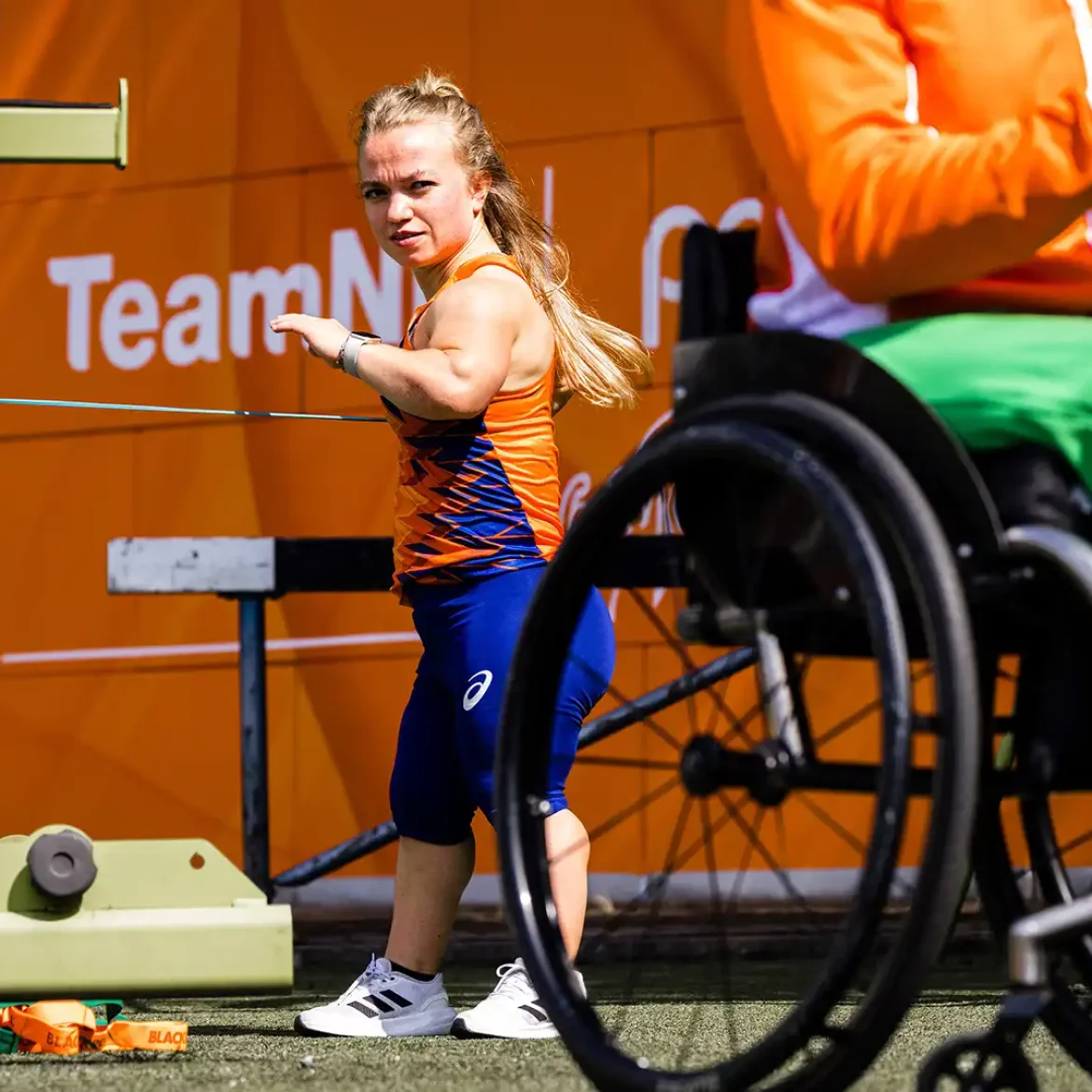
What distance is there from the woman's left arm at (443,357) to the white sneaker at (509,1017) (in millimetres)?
608

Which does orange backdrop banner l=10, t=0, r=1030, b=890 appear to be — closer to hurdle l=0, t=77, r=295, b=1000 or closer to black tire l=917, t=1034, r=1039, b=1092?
hurdle l=0, t=77, r=295, b=1000

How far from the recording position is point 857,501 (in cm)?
143

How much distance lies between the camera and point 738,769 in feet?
4.93

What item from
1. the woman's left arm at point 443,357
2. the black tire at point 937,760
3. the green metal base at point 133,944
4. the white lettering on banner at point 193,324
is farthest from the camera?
the white lettering on banner at point 193,324

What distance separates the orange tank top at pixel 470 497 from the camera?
2.40 m

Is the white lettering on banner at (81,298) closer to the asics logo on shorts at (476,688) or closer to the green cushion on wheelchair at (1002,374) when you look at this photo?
the asics logo on shorts at (476,688)

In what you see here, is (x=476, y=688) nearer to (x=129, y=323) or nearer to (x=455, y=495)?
(x=455, y=495)

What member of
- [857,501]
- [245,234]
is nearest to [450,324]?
[857,501]

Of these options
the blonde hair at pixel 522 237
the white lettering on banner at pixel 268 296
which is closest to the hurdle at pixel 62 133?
the blonde hair at pixel 522 237

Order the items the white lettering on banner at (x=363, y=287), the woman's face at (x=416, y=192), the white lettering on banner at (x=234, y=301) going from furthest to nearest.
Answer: the white lettering on banner at (x=363, y=287) < the white lettering on banner at (x=234, y=301) < the woman's face at (x=416, y=192)

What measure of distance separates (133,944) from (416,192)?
0.89 metres

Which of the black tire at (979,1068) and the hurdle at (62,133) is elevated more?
the hurdle at (62,133)

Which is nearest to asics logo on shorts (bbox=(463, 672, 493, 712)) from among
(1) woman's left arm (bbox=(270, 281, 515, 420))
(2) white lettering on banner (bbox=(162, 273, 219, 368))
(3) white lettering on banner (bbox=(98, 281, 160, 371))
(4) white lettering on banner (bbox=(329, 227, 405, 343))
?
(1) woman's left arm (bbox=(270, 281, 515, 420))

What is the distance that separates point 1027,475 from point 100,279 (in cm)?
362
